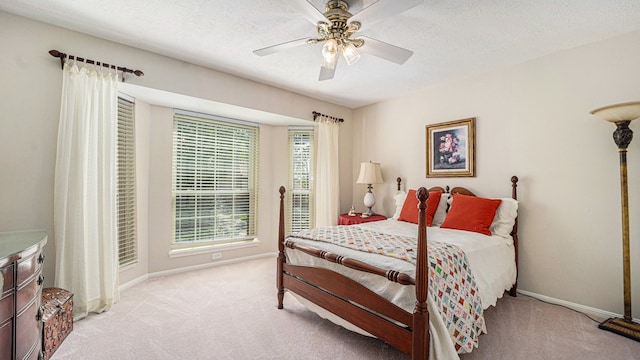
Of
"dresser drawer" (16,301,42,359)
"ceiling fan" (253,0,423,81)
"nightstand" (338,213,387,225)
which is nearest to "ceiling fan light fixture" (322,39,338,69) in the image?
"ceiling fan" (253,0,423,81)

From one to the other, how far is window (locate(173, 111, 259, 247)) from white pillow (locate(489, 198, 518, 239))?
321 centimetres

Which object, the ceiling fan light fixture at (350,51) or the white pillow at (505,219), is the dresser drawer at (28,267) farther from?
the white pillow at (505,219)

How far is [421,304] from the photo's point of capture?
1.57 metres

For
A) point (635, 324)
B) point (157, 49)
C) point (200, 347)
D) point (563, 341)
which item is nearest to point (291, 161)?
point (157, 49)

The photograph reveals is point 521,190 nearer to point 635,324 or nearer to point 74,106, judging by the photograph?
point 635,324

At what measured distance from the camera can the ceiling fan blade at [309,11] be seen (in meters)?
1.71

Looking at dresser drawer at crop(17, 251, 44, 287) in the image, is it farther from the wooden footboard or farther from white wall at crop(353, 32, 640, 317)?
white wall at crop(353, 32, 640, 317)

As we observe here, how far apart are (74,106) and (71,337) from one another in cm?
186

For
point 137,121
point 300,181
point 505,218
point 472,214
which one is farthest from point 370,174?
point 137,121

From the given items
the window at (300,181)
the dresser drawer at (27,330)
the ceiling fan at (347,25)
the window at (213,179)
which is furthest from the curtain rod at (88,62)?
the window at (300,181)

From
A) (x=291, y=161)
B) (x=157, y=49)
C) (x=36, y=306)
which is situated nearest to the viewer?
(x=36, y=306)

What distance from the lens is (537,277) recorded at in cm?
291

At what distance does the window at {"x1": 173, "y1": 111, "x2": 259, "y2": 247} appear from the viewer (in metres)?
3.79

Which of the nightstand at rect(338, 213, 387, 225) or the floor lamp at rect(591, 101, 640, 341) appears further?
the nightstand at rect(338, 213, 387, 225)
